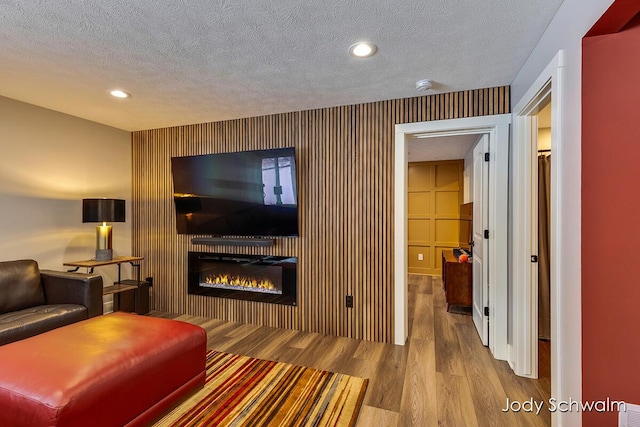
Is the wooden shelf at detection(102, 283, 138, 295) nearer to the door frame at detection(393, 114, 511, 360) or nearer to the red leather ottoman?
the red leather ottoman

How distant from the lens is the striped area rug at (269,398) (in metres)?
1.76

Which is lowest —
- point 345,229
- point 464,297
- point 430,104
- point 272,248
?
point 464,297

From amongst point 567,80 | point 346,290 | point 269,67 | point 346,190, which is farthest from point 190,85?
point 567,80

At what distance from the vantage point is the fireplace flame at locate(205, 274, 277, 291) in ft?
11.0

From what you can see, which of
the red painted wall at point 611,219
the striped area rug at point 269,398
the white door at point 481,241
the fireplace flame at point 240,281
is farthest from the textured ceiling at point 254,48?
the striped area rug at point 269,398

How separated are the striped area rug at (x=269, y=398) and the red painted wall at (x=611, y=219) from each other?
1.27m

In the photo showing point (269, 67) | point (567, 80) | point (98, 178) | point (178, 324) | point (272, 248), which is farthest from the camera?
point (98, 178)

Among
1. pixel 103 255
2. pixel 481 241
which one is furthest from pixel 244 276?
pixel 481 241

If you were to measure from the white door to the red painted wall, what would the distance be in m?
1.46

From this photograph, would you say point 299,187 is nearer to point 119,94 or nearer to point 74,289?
point 119,94

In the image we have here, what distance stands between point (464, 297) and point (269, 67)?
11.1 feet

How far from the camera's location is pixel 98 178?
357cm

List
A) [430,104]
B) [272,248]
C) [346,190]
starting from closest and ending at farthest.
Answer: [430,104] → [346,190] → [272,248]

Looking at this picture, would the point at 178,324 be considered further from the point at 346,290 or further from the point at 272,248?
the point at 346,290
